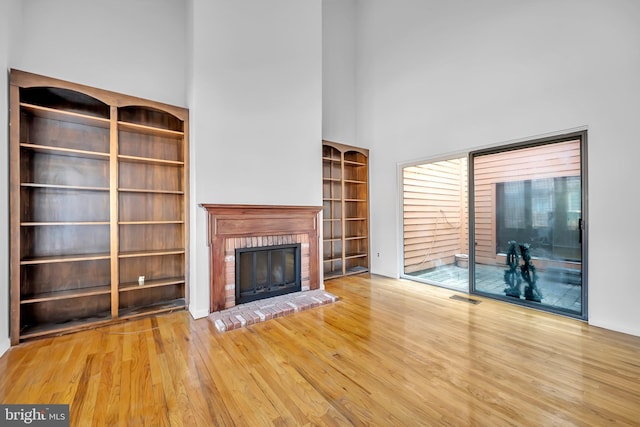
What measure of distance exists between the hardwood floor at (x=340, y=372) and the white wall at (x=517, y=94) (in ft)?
4.01

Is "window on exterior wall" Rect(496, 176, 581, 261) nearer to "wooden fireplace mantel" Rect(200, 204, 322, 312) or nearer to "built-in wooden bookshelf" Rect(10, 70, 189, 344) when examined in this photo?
"wooden fireplace mantel" Rect(200, 204, 322, 312)

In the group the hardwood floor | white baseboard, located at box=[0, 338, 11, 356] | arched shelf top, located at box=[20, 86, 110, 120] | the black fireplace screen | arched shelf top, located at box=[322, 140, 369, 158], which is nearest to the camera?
the hardwood floor

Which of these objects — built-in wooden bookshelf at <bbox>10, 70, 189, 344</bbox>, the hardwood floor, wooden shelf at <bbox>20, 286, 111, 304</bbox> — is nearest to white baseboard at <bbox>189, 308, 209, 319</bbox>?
the hardwood floor

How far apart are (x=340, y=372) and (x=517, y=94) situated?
3.82 m

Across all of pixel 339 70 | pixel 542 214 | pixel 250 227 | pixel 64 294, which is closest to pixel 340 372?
pixel 250 227

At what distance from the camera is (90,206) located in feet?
10.2

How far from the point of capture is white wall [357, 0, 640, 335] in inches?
105

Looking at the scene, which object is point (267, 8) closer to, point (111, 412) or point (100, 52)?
point (100, 52)

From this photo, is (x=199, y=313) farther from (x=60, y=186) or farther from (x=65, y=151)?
(x=65, y=151)

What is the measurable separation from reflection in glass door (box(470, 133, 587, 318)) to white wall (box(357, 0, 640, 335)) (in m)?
0.17

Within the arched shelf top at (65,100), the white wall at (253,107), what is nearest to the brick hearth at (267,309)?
the white wall at (253,107)

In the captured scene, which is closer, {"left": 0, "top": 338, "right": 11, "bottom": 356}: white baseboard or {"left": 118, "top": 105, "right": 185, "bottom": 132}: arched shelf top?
{"left": 0, "top": 338, "right": 11, "bottom": 356}: white baseboard

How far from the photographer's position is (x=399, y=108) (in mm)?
4789

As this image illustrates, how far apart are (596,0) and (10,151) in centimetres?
600
